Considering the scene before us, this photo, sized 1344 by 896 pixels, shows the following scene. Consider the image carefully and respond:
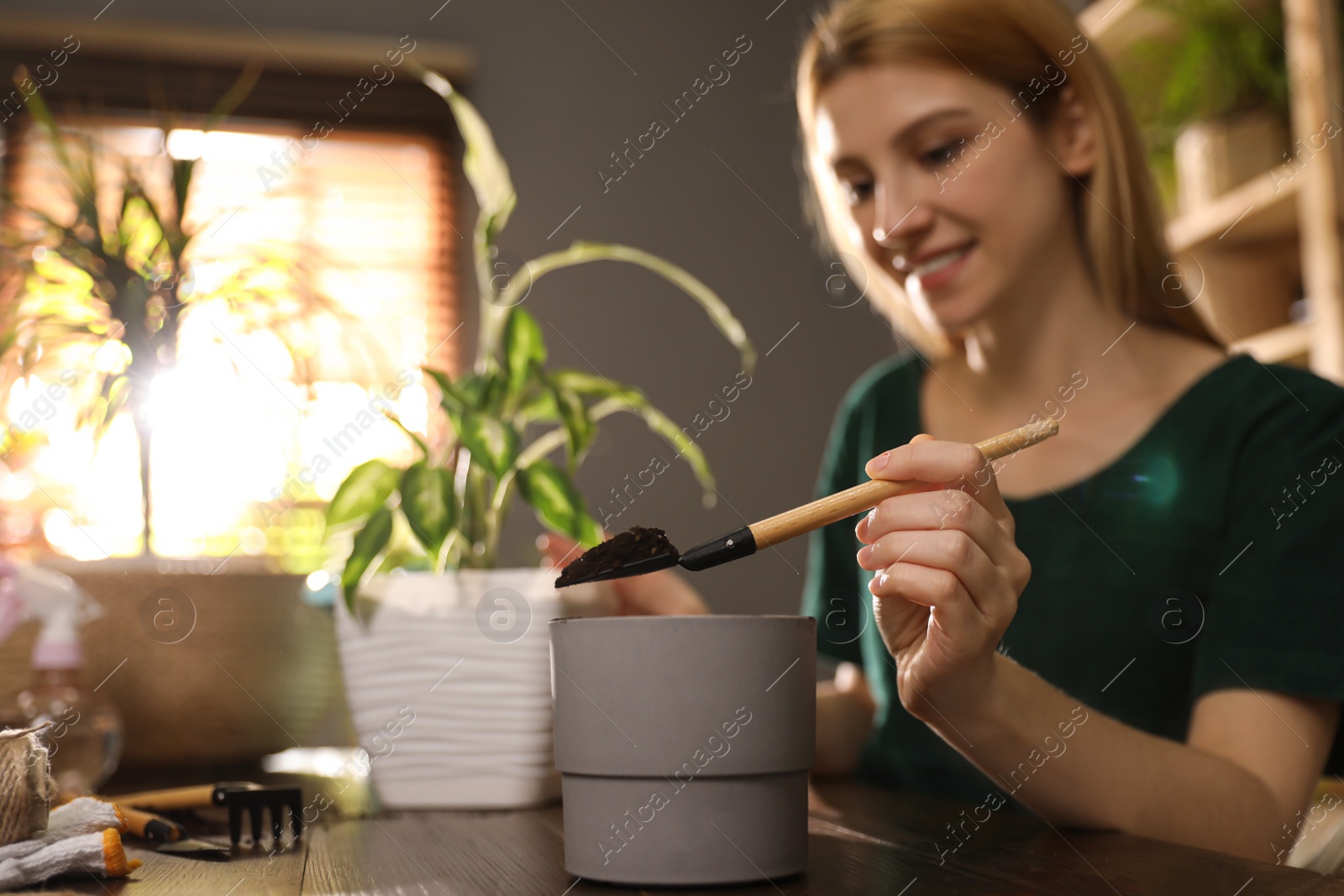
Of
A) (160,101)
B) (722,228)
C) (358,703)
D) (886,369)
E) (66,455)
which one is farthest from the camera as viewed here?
(722,228)

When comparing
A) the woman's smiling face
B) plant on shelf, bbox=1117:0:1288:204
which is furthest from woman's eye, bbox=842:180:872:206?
plant on shelf, bbox=1117:0:1288:204

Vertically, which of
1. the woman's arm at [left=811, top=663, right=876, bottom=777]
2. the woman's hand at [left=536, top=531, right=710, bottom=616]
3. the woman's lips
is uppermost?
the woman's lips

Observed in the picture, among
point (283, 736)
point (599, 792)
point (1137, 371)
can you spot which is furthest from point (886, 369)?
point (599, 792)

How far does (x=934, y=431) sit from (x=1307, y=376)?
358mm

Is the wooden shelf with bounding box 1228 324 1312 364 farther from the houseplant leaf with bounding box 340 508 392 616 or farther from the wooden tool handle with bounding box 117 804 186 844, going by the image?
the wooden tool handle with bounding box 117 804 186 844

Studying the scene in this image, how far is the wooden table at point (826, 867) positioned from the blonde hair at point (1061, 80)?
1.99ft

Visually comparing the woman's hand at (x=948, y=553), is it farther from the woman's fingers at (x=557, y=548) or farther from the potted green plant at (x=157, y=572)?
the potted green plant at (x=157, y=572)

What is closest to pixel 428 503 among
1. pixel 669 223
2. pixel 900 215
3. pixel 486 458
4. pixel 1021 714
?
pixel 486 458

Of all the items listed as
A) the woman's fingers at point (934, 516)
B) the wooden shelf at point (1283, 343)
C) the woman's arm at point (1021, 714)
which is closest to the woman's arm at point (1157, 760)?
the woman's arm at point (1021, 714)

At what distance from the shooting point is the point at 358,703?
26.7 inches

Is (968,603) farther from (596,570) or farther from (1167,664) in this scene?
(1167,664)

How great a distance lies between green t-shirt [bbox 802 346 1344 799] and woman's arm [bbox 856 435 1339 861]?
0.05 meters

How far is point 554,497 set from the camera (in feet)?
2.28

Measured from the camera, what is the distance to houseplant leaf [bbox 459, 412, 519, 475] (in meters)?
0.68
